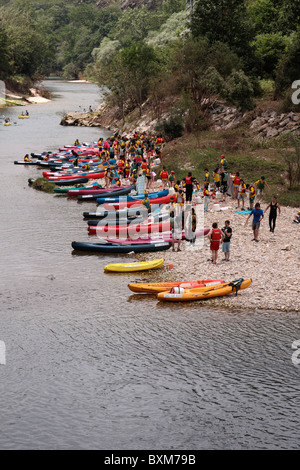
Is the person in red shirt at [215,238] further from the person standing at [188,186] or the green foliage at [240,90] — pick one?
the green foliage at [240,90]

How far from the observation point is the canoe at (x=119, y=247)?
26484 millimetres

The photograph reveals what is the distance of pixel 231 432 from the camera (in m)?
15.0

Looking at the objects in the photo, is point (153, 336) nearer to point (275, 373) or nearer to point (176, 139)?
point (275, 373)

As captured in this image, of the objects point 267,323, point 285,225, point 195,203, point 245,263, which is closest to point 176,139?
point 195,203

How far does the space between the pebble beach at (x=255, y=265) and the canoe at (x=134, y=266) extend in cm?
38

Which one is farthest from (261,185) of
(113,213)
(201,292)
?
(201,292)

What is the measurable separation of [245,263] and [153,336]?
20.9 ft

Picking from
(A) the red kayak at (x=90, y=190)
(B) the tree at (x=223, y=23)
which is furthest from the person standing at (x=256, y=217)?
(B) the tree at (x=223, y=23)

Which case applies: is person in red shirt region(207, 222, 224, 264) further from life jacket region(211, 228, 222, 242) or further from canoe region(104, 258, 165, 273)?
canoe region(104, 258, 165, 273)

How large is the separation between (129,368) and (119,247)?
9909 millimetres

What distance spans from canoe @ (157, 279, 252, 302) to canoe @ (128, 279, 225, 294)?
244 millimetres

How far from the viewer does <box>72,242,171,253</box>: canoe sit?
26484 mm

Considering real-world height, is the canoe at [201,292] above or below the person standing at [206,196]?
below

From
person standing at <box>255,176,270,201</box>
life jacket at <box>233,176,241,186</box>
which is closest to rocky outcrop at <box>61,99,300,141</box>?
person standing at <box>255,176,270,201</box>
